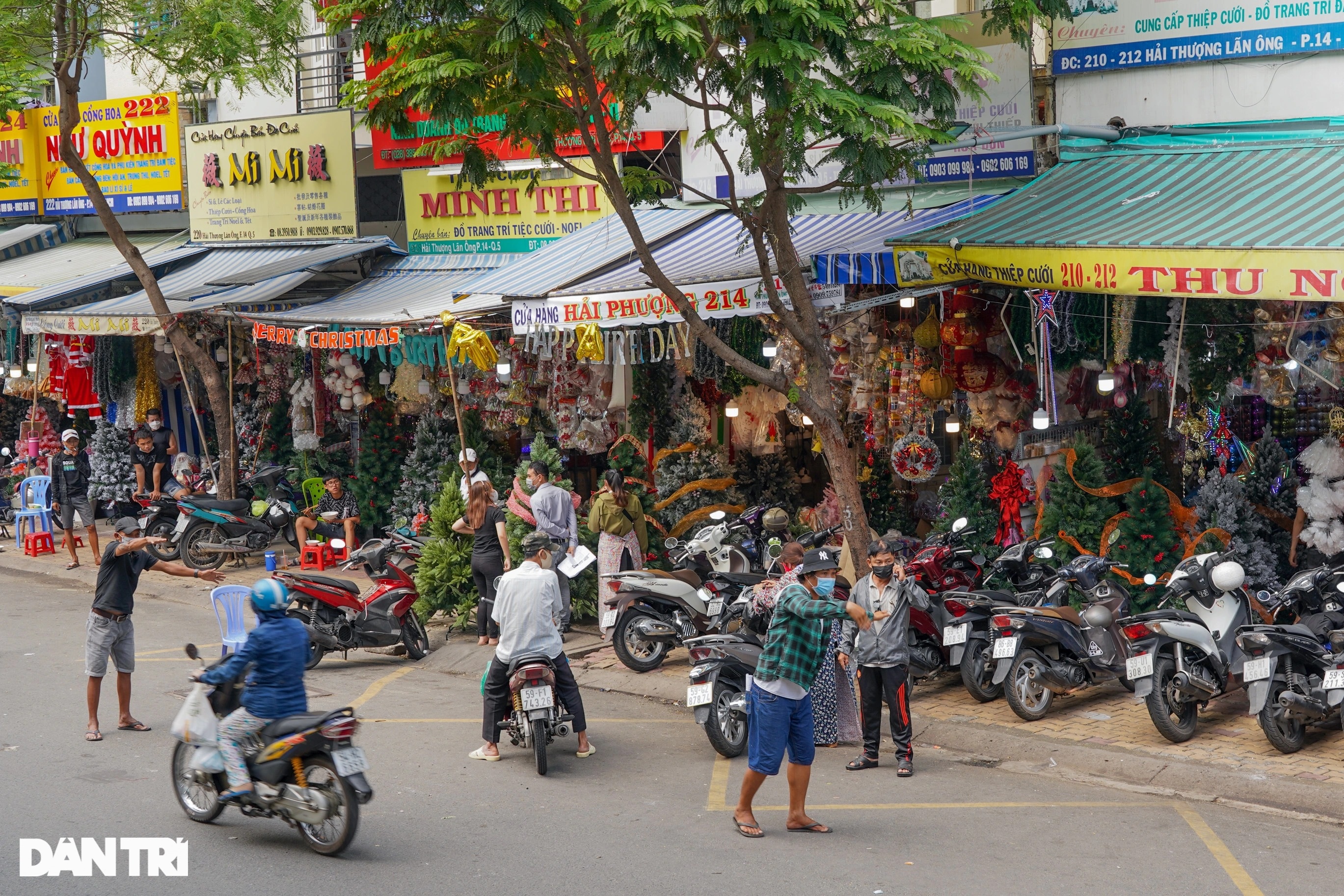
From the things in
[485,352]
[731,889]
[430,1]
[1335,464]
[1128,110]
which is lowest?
[731,889]

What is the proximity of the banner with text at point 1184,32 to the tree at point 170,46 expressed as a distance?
9.39 metres

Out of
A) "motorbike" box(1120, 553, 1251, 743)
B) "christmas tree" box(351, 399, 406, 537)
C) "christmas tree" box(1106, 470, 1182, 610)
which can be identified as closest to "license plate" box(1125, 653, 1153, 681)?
"motorbike" box(1120, 553, 1251, 743)

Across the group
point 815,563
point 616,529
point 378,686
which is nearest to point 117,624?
point 378,686

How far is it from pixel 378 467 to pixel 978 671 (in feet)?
29.3

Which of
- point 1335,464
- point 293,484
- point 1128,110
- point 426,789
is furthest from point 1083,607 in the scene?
point 293,484

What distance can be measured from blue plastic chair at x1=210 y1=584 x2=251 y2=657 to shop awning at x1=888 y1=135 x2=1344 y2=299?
5.74 m

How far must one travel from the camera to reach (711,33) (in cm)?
960

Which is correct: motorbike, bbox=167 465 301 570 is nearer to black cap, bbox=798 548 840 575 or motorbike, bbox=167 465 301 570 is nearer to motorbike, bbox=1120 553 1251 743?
black cap, bbox=798 548 840 575

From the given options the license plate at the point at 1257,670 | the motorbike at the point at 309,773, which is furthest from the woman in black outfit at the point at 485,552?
the license plate at the point at 1257,670

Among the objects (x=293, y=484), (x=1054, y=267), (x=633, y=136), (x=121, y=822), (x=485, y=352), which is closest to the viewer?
(x=121, y=822)

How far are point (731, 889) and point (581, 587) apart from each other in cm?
620

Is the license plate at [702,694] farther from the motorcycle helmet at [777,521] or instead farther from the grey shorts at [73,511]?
the grey shorts at [73,511]

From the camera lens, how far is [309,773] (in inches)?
279

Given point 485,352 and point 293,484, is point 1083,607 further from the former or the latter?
point 293,484
